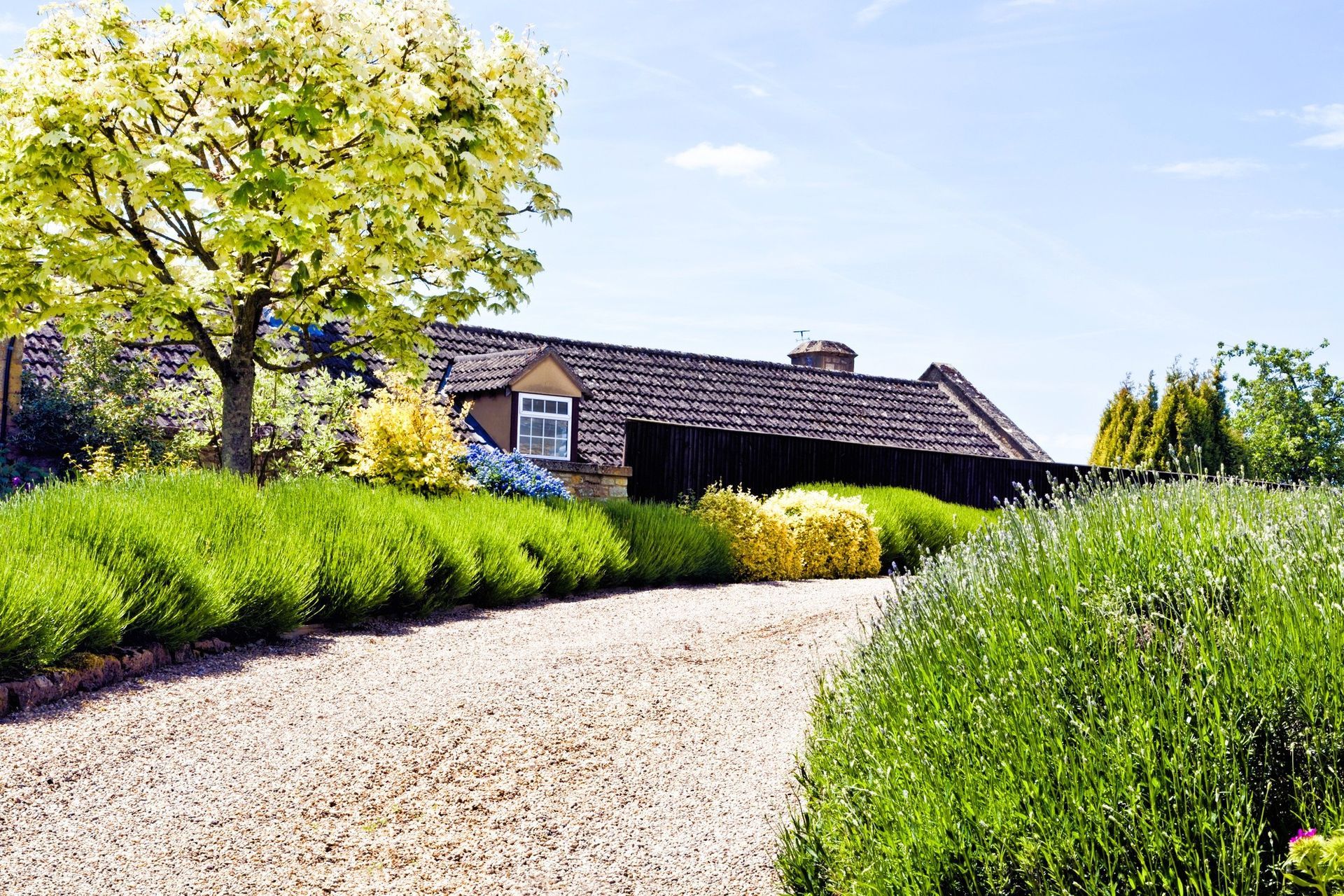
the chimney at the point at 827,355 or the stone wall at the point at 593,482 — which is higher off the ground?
the chimney at the point at 827,355

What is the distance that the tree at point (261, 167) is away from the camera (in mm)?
9805

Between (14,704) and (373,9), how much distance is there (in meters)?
7.10

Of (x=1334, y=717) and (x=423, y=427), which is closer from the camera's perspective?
(x=1334, y=717)

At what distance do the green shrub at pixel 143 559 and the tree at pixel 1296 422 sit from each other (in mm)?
29339

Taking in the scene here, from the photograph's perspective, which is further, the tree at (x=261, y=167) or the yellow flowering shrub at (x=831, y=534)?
the yellow flowering shrub at (x=831, y=534)

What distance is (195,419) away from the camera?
49.5 feet

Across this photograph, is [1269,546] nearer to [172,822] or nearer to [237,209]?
[172,822]

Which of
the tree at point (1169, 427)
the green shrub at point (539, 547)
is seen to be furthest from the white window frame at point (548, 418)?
the tree at point (1169, 427)

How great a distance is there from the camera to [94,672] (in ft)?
20.8

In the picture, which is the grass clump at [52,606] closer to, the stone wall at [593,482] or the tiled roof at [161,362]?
the stone wall at [593,482]

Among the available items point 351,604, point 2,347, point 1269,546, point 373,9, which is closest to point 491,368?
point 2,347

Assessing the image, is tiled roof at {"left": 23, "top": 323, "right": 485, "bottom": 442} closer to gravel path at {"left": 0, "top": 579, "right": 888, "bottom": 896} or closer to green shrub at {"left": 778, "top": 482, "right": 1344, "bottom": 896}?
gravel path at {"left": 0, "top": 579, "right": 888, "bottom": 896}

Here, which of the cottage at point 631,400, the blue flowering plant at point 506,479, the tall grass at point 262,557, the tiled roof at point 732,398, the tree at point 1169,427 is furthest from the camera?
the tree at point 1169,427

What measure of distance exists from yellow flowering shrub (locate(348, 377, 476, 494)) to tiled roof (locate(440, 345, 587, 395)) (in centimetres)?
590
